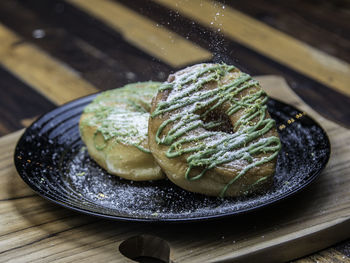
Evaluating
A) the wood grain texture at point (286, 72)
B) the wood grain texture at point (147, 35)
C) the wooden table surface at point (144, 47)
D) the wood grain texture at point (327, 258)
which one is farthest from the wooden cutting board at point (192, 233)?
the wood grain texture at point (147, 35)

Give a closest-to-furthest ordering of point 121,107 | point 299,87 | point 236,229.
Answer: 1. point 236,229
2. point 121,107
3. point 299,87

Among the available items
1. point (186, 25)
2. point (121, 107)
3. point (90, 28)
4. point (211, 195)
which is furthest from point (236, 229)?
point (90, 28)

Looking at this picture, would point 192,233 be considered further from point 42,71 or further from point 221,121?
point 42,71

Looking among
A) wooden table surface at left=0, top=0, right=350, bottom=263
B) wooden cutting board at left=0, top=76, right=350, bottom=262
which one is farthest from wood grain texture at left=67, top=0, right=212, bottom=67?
wooden cutting board at left=0, top=76, right=350, bottom=262

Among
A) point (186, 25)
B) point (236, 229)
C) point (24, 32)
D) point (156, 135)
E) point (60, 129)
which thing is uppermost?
point (186, 25)

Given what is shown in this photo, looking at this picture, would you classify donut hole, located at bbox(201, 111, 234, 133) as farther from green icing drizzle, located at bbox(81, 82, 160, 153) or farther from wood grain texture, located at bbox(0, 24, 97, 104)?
wood grain texture, located at bbox(0, 24, 97, 104)

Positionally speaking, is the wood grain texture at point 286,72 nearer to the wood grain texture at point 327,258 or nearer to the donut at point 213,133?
the donut at point 213,133

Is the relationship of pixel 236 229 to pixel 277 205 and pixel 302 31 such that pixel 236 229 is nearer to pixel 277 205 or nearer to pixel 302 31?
pixel 277 205
